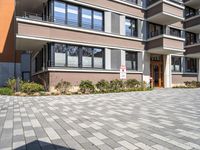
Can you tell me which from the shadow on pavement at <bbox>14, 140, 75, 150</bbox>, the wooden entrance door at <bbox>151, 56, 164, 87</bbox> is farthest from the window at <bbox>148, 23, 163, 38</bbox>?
the shadow on pavement at <bbox>14, 140, 75, 150</bbox>

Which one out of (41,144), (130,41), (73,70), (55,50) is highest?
(130,41)

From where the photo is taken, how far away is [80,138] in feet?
15.2

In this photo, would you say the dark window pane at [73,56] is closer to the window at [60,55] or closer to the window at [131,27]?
the window at [60,55]

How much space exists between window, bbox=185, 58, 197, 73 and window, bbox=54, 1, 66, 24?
661 inches

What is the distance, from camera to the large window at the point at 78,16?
16062mm

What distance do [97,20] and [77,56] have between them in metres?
4.10

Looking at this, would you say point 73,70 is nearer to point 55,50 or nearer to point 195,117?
point 55,50

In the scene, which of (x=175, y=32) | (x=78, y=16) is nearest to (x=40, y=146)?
(x=78, y=16)

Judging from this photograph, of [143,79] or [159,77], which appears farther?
[159,77]

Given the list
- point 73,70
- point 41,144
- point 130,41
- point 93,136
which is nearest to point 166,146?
point 93,136

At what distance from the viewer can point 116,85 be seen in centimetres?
1738

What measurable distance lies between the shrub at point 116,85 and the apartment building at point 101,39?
951mm

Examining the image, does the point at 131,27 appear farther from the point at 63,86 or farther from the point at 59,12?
the point at 63,86

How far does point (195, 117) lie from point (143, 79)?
14.0 m
